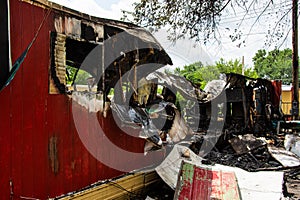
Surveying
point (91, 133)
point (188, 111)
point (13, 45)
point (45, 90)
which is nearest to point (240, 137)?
point (188, 111)

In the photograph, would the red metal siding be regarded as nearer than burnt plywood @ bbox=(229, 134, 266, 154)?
Yes

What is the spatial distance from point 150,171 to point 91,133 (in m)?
2.15

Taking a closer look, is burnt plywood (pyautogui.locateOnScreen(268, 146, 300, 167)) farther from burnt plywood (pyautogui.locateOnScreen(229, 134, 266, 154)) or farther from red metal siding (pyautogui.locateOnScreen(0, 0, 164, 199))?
red metal siding (pyautogui.locateOnScreen(0, 0, 164, 199))

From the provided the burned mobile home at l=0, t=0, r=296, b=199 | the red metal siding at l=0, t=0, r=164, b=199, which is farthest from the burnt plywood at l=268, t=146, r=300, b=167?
the red metal siding at l=0, t=0, r=164, b=199

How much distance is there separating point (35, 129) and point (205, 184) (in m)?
2.97

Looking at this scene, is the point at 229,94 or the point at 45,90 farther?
the point at 229,94

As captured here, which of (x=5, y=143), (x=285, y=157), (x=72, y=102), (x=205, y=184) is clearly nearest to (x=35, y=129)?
(x=5, y=143)

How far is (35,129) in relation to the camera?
152 inches

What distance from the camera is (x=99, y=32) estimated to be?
486cm

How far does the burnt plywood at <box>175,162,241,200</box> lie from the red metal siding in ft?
5.83

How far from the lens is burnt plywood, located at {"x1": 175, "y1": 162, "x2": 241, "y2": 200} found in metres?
4.61

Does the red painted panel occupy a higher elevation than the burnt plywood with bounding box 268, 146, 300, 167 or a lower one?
higher

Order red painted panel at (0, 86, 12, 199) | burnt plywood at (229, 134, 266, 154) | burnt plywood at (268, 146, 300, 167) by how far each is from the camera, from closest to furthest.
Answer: red painted panel at (0, 86, 12, 199) < burnt plywood at (268, 146, 300, 167) < burnt plywood at (229, 134, 266, 154)

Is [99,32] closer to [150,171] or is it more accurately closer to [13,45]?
[13,45]
